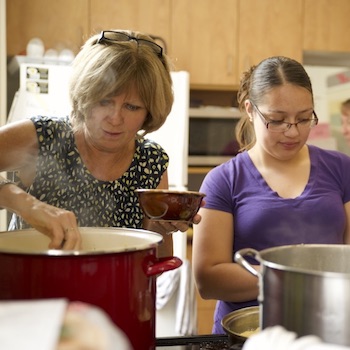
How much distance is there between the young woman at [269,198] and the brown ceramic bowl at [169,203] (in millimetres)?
367

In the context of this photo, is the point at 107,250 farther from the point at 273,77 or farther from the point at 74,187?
the point at 273,77

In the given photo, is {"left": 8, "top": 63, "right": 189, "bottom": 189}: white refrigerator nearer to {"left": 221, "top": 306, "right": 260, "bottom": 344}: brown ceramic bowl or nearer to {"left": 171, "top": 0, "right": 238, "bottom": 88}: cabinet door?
{"left": 171, "top": 0, "right": 238, "bottom": 88}: cabinet door

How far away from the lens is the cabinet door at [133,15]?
332cm

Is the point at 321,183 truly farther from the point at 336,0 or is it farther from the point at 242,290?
the point at 336,0

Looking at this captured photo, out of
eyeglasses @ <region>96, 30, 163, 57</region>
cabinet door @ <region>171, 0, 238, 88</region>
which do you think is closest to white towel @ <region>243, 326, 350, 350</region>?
eyeglasses @ <region>96, 30, 163, 57</region>

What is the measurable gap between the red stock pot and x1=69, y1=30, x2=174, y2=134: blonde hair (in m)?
0.52

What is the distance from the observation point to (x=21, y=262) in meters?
0.77

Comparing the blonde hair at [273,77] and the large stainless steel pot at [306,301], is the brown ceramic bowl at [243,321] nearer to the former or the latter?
the large stainless steel pot at [306,301]

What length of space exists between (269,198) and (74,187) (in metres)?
0.48

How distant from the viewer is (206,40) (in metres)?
3.47

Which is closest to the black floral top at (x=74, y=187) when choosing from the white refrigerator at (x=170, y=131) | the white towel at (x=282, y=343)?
the white towel at (x=282, y=343)

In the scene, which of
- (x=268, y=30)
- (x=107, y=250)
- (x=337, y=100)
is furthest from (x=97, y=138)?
(x=337, y=100)

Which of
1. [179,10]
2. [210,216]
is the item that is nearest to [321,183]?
[210,216]

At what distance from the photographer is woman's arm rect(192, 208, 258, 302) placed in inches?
54.9
